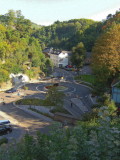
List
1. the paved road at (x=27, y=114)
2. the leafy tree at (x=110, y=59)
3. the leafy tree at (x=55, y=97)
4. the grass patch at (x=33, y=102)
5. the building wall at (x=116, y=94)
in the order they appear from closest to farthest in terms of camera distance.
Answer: the paved road at (x=27, y=114) < the building wall at (x=116, y=94) < the leafy tree at (x=55, y=97) < the leafy tree at (x=110, y=59) < the grass patch at (x=33, y=102)

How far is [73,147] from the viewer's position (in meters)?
6.89

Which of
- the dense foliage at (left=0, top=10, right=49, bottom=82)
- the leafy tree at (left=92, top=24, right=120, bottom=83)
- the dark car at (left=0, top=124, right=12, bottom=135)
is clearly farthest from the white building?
the dark car at (left=0, top=124, right=12, bottom=135)

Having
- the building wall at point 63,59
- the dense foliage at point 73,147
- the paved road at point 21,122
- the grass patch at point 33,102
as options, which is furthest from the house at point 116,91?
the building wall at point 63,59

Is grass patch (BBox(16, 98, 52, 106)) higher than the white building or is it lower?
lower

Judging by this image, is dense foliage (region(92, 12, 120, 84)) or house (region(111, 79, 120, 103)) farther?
dense foliage (region(92, 12, 120, 84))

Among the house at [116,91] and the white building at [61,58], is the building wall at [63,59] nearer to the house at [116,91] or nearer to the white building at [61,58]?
the white building at [61,58]

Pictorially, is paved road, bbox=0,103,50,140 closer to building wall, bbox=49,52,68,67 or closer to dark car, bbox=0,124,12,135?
dark car, bbox=0,124,12,135

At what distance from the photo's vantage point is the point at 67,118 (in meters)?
26.6

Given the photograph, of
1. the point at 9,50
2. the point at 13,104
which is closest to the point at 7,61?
the point at 9,50

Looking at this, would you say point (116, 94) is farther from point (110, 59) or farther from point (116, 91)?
point (110, 59)

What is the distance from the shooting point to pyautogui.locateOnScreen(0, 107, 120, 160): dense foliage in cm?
680

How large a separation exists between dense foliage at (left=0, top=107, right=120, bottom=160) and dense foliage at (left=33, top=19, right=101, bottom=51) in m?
79.5

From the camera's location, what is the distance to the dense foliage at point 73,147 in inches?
268

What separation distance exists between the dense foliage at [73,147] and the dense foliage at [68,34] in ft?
261
